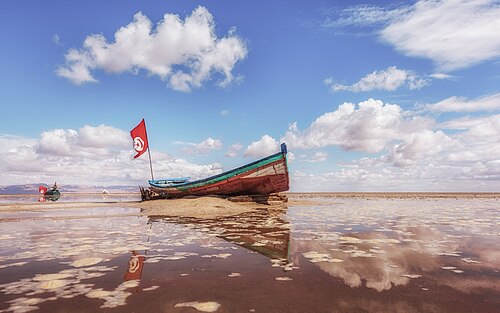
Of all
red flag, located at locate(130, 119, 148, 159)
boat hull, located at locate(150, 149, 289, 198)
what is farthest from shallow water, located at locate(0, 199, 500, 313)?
red flag, located at locate(130, 119, 148, 159)

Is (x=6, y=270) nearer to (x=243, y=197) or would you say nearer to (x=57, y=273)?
(x=57, y=273)

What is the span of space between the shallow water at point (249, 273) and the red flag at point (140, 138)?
1390cm

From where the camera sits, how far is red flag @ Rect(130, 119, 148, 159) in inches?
831

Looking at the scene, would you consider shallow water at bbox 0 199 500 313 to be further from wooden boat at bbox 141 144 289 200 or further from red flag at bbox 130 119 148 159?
red flag at bbox 130 119 148 159

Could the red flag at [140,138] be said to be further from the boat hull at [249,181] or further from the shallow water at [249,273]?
the shallow water at [249,273]

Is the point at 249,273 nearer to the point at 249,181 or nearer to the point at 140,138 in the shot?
the point at 249,181

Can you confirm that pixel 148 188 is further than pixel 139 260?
Yes

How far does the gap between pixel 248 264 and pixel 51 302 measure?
110 inches

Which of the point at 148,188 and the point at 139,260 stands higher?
the point at 148,188

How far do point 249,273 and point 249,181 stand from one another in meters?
14.2

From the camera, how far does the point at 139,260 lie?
5.09 metres

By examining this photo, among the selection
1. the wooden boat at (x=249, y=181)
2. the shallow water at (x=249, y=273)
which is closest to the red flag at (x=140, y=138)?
the wooden boat at (x=249, y=181)

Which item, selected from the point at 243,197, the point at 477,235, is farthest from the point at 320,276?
the point at 243,197

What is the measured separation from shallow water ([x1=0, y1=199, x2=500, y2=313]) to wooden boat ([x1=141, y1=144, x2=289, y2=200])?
10641 mm
